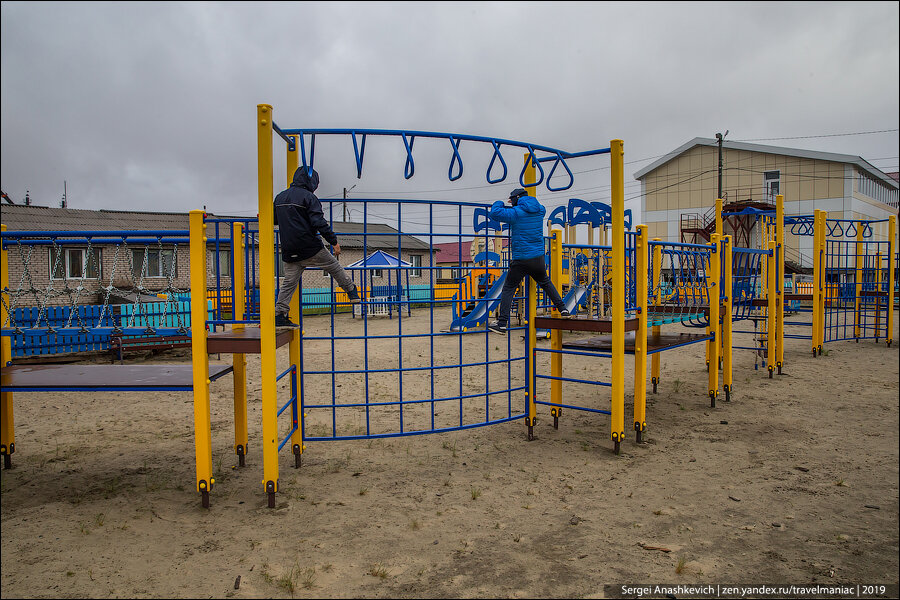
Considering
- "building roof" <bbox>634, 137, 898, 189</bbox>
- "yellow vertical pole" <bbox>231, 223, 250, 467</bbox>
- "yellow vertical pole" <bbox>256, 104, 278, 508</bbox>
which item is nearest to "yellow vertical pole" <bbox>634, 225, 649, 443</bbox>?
"yellow vertical pole" <bbox>256, 104, 278, 508</bbox>

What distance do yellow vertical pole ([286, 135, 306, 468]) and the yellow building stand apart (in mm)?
23189

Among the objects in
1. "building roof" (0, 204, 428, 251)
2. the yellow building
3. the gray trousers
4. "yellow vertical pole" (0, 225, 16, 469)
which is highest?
the yellow building

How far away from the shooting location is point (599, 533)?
11.2ft

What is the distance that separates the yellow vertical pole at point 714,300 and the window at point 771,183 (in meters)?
22.8

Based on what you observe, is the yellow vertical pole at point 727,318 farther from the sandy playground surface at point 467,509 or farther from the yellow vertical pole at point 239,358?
the yellow vertical pole at point 239,358

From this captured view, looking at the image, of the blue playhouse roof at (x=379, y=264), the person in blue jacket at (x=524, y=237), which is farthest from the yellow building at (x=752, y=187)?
the person in blue jacket at (x=524, y=237)

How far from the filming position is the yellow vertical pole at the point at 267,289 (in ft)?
12.2

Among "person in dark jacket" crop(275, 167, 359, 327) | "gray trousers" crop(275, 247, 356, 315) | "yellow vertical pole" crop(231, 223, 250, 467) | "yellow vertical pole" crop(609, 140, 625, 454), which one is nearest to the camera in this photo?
"person in dark jacket" crop(275, 167, 359, 327)

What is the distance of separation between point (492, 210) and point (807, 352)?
8.56m

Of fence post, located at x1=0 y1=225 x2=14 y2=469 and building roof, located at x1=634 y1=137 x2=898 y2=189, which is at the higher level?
building roof, located at x1=634 y1=137 x2=898 y2=189

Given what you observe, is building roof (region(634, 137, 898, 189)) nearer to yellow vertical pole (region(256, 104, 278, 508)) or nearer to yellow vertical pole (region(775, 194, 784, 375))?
yellow vertical pole (region(775, 194, 784, 375))

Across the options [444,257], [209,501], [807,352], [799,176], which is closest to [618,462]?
[209,501]

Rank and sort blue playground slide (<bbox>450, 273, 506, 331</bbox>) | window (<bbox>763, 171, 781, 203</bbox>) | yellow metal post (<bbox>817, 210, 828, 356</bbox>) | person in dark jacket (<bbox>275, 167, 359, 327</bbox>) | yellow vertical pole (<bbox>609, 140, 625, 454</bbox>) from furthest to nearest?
window (<bbox>763, 171, 781, 203</bbox>)
blue playground slide (<bbox>450, 273, 506, 331</bbox>)
yellow metal post (<bbox>817, 210, 828, 356</bbox>)
yellow vertical pole (<bbox>609, 140, 625, 454</bbox>)
person in dark jacket (<bbox>275, 167, 359, 327</bbox>)

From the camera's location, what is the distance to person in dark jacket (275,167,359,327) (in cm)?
417
